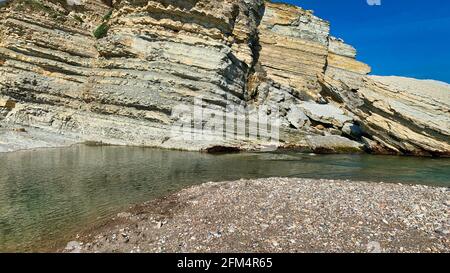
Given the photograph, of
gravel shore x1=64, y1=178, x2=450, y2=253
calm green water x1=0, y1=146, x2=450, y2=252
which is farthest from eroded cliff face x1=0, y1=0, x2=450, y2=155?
gravel shore x1=64, y1=178, x2=450, y2=253

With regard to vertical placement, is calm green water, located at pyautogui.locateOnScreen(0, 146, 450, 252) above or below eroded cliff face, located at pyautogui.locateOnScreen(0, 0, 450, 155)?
below

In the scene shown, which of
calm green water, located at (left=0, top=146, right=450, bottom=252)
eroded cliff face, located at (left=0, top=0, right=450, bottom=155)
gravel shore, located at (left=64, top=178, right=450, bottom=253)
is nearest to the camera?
gravel shore, located at (left=64, top=178, right=450, bottom=253)

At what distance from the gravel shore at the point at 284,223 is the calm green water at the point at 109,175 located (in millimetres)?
1515

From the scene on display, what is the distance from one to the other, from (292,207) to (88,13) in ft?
138

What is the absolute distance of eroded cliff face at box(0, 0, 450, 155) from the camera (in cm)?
3453

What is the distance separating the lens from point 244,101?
4197cm

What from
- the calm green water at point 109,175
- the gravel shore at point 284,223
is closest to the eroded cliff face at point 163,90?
the calm green water at point 109,175

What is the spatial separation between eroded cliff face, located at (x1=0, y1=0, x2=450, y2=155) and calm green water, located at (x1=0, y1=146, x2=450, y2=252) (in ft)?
13.1

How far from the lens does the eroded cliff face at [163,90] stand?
113 ft

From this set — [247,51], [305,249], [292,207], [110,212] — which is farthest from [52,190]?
[247,51]

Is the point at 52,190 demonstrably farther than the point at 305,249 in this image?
Yes

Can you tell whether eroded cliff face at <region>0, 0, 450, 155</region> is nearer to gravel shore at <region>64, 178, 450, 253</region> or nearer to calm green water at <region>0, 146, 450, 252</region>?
calm green water at <region>0, 146, 450, 252</region>

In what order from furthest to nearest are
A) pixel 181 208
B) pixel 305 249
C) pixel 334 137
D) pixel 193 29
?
pixel 193 29 → pixel 334 137 → pixel 181 208 → pixel 305 249

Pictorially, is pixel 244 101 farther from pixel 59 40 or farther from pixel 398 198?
pixel 398 198
